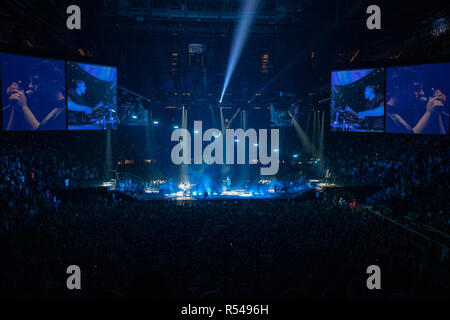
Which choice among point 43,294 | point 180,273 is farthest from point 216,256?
point 43,294

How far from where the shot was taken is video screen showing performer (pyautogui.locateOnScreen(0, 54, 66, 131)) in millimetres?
14586

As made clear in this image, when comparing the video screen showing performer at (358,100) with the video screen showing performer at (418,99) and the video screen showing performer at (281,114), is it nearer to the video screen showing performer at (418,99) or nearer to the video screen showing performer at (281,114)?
the video screen showing performer at (418,99)

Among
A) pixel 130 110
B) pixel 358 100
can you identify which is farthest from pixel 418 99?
pixel 130 110

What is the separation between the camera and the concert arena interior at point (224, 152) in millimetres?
6691

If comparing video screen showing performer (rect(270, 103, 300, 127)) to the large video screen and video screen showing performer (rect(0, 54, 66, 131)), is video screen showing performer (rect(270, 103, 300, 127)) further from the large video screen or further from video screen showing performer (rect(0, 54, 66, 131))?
video screen showing performer (rect(0, 54, 66, 131))

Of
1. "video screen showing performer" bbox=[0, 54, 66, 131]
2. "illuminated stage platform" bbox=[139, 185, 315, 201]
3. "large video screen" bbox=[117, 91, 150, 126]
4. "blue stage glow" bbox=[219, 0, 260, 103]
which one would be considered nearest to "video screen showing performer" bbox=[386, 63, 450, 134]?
"illuminated stage platform" bbox=[139, 185, 315, 201]

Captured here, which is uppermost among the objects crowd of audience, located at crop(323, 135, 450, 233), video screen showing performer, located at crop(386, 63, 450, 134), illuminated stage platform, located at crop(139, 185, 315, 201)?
video screen showing performer, located at crop(386, 63, 450, 134)

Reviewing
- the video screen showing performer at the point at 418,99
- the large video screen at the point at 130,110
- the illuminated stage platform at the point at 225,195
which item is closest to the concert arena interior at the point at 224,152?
the video screen showing performer at the point at 418,99

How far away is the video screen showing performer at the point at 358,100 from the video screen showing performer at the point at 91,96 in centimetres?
1374

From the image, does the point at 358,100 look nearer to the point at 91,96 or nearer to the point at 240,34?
the point at 240,34

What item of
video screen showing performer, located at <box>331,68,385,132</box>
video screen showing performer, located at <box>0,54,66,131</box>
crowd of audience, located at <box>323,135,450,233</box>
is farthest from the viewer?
video screen showing performer, located at <box>331,68,385,132</box>

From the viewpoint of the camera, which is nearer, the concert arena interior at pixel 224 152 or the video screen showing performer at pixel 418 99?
the concert arena interior at pixel 224 152

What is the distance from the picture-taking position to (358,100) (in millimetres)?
18359

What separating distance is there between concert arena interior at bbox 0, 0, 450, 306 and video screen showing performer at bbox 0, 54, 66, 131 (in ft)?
0.23
